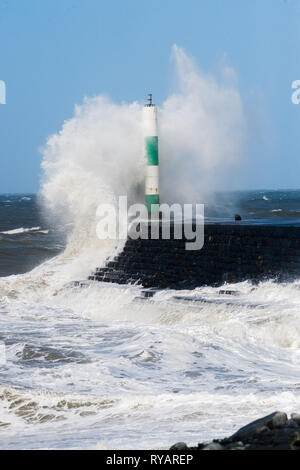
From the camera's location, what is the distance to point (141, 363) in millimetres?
7625

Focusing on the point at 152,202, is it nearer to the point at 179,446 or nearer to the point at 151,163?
the point at 151,163

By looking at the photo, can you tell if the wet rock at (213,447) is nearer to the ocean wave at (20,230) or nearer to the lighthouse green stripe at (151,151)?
the lighthouse green stripe at (151,151)

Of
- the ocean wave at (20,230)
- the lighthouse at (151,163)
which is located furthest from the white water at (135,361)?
the ocean wave at (20,230)

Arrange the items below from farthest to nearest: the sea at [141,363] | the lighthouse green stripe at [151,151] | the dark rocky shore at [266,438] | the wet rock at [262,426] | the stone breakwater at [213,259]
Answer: the lighthouse green stripe at [151,151] < the stone breakwater at [213,259] < the sea at [141,363] < the wet rock at [262,426] < the dark rocky shore at [266,438]

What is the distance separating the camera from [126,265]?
13.0m

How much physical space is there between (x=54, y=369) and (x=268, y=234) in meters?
4.93

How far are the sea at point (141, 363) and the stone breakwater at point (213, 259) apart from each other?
1.00 feet

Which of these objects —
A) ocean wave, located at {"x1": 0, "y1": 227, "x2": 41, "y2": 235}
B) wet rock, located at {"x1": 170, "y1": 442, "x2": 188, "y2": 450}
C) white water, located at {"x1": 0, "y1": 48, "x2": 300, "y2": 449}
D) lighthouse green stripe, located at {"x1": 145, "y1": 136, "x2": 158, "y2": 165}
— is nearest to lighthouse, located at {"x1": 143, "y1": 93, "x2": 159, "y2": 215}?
lighthouse green stripe, located at {"x1": 145, "y1": 136, "x2": 158, "y2": 165}

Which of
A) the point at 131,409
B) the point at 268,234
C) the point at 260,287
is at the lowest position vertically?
the point at 131,409

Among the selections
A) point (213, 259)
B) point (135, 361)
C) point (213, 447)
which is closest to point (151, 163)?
point (213, 259)

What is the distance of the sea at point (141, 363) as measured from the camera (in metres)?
5.60
